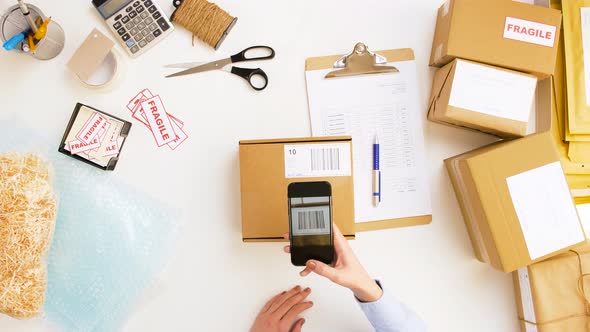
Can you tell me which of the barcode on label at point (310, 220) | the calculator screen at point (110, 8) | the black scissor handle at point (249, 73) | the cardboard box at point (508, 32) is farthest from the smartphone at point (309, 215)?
the calculator screen at point (110, 8)

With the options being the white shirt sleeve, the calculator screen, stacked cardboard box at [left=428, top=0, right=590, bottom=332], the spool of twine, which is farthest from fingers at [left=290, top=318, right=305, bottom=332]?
the calculator screen

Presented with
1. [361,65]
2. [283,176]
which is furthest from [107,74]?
[361,65]

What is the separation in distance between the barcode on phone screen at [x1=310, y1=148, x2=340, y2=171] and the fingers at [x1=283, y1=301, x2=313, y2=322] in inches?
12.0

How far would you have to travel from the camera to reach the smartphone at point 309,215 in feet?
2.23

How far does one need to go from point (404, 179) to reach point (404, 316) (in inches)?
11.1

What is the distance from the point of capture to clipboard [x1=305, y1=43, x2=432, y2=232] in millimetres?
860

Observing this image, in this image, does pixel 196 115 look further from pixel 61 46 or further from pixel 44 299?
pixel 44 299

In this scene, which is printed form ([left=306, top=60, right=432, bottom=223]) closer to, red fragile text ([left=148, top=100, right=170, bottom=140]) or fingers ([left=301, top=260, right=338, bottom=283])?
fingers ([left=301, top=260, right=338, bottom=283])

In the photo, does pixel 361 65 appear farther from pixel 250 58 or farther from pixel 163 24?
pixel 163 24

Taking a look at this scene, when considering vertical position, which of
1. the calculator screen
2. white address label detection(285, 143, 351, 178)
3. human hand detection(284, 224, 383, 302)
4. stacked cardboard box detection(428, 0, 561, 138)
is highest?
the calculator screen

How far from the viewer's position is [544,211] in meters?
0.76

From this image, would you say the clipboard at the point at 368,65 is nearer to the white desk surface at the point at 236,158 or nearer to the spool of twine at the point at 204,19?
the white desk surface at the point at 236,158

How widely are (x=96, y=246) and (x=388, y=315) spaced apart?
0.62 metres

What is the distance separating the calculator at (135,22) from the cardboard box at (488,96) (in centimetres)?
60
